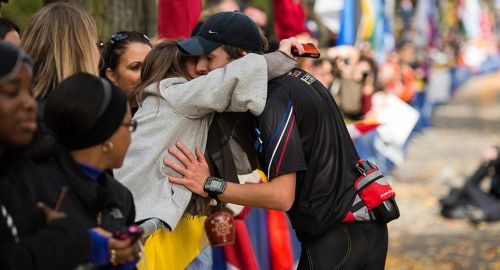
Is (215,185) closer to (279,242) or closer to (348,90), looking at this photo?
(279,242)

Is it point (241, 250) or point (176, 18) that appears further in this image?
point (176, 18)

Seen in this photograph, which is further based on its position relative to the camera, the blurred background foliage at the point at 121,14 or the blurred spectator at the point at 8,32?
the blurred background foliage at the point at 121,14

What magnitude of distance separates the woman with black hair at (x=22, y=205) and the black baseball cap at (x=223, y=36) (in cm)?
164

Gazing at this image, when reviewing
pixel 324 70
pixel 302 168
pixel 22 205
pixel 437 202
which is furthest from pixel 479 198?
pixel 22 205

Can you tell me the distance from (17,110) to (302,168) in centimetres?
185

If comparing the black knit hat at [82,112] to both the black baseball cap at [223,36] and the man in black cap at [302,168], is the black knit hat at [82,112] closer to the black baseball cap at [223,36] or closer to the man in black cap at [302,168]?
the man in black cap at [302,168]

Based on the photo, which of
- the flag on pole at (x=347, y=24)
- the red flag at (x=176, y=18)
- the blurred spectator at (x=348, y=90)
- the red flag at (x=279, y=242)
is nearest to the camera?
the red flag at (x=279, y=242)

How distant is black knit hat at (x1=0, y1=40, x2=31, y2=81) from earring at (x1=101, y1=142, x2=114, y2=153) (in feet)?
1.50

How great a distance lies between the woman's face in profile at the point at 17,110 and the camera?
273 centimetres

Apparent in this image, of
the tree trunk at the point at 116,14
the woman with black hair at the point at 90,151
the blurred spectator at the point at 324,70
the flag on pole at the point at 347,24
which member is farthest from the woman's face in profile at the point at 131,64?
the flag on pole at the point at 347,24

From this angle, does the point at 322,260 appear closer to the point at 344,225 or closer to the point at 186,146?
the point at 344,225

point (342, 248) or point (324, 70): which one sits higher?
point (342, 248)

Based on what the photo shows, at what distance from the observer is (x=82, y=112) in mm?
3031

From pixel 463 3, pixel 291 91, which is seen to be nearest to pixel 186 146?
pixel 291 91
